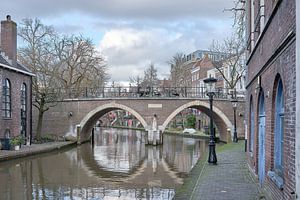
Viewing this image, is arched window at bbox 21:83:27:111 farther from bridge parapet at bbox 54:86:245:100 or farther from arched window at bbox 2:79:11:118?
bridge parapet at bbox 54:86:245:100

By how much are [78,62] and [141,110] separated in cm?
1175

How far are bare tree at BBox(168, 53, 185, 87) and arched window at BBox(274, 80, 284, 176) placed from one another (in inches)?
2046

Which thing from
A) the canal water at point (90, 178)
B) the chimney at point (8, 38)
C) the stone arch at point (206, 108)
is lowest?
the canal water at point (90, 178)

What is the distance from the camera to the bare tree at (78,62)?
43.8 metres

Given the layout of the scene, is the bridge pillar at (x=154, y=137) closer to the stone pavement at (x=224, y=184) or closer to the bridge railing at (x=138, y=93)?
the bridge railing at (x=138, y=93)

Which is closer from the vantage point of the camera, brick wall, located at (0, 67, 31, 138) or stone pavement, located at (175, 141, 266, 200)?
stone pavement, located at (175, 141, 266, 200)

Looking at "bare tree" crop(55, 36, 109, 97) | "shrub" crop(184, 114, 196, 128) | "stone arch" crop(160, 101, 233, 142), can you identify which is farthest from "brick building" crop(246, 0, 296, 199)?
"shrub" crop(184, 114, 196, 128)

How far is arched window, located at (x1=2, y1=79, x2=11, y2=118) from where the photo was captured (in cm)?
2650

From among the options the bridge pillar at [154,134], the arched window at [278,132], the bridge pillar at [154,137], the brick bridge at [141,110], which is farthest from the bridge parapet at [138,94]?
the arched window at [278,132]

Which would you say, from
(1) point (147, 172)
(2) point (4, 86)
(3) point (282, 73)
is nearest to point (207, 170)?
(1) point (147, 172)

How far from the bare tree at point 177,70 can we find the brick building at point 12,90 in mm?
30916

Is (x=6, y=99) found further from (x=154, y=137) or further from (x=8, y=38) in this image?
(x=154, y=137)

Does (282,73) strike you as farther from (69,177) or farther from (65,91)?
(65,91)

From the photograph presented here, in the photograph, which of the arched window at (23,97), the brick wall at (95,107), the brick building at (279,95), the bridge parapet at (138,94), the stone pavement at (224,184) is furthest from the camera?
the bridge parapet at (138,94)
